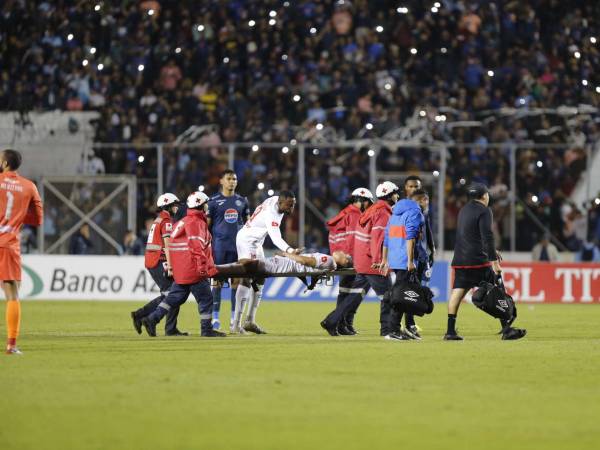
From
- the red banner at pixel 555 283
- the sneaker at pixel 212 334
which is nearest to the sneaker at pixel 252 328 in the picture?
the sneaker at pixel 212 334

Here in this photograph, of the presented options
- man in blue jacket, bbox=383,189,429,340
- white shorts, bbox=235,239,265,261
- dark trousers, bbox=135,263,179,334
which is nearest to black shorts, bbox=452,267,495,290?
man in blue jacket, bbox=383,189,429,340

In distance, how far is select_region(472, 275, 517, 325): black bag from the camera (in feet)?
57.7

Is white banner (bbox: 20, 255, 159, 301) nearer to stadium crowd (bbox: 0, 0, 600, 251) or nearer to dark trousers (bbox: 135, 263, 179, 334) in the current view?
stadium crowd (bbox: 0, 0, 600, 251)

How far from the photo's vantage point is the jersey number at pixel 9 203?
47.8 feet

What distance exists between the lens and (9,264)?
1448cm

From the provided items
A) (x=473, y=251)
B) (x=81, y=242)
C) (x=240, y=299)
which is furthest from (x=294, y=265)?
(x=81, y=242)

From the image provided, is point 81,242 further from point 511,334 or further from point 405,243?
point 511,334

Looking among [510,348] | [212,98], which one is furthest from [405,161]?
[510,348]

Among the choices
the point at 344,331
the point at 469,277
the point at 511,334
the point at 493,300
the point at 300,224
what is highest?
the point at 300,224

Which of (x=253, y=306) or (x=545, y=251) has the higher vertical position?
(x=545, y=251)

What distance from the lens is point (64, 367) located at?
1341 centimetres

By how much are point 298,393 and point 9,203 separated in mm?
4948

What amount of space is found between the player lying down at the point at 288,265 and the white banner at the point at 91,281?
1222cm

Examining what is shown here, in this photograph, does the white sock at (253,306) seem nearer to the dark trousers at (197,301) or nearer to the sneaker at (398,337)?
the dark trousers at (197,301)
